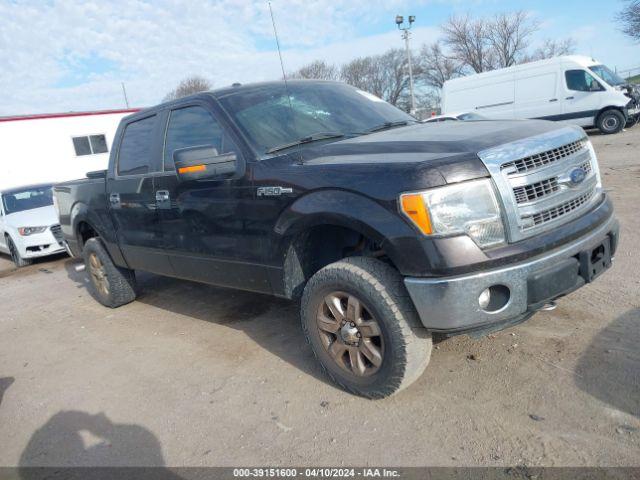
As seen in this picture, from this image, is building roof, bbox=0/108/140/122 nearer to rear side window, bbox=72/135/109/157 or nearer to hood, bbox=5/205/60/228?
rear side window, bbox=72/135/109/157

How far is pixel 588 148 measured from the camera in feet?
10.4

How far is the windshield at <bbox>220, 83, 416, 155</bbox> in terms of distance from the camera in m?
3.58

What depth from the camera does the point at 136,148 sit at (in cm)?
474

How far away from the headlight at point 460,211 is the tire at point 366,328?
17.0 inches

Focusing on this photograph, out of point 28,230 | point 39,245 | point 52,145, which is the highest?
point 52,145

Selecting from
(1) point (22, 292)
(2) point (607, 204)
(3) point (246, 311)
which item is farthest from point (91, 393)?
(1) point (22, 292)

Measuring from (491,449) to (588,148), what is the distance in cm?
191

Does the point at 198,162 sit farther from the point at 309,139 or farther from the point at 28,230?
the point at 28,230

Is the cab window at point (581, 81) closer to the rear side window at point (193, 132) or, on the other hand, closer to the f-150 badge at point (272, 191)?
the rear side window at point (193, 132)

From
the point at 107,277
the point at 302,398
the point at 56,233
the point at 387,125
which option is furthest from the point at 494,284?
the point at 56,233

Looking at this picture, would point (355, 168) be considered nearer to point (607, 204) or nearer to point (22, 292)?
point (607, 204)

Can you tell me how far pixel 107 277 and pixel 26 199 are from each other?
605 cm

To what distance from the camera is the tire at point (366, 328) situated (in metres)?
2.76

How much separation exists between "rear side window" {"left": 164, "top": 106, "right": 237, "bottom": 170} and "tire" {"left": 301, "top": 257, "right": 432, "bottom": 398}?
4.10 ft
